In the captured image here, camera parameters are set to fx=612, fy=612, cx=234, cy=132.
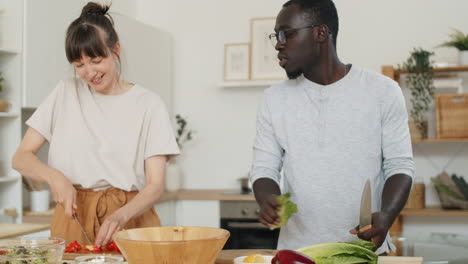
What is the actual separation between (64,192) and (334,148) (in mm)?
819

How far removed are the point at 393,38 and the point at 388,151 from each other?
279 centimetres

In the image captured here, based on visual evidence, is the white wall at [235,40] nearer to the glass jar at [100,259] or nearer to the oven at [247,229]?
the oven at [247,229]

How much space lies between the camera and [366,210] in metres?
1.38

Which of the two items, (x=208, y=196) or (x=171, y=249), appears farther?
(x=208, y=196)

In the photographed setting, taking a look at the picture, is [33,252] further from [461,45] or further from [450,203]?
[461,45]

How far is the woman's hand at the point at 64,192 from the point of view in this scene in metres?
1.82

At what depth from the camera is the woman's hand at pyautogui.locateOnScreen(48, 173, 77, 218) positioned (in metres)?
1.82

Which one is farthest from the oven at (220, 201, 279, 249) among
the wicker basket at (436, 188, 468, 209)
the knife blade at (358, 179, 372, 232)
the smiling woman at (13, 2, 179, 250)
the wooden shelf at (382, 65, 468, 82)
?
the knife blade at (358, 179, 372, 232)

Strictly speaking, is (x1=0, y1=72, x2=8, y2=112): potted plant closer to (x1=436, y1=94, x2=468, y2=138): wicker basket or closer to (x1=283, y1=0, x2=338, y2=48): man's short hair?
(x1=283, y1=0, x2=338, y2=48): man's short hair

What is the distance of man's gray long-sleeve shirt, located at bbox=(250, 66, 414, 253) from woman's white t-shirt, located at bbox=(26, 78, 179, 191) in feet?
1.26

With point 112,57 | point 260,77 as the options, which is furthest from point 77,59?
point 260,77

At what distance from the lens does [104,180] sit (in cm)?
199

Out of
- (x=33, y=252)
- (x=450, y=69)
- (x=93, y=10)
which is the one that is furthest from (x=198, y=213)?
(x=33, y=252)

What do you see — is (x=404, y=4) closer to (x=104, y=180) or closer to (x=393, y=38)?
(x=393, y=38)
